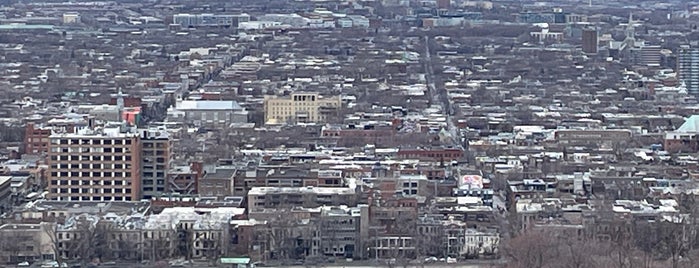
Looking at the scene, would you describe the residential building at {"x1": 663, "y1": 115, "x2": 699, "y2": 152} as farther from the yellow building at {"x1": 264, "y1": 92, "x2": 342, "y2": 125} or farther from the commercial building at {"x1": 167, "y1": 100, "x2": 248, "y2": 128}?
the commercial building at {"x1": 167, "y1": 100, "x2": 248, "y2": 128}

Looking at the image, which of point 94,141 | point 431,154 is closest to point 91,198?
point 94,141

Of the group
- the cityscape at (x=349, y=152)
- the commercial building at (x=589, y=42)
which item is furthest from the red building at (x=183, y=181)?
the commercial building at (x=589, y=42)

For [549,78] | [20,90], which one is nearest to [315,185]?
[20,90]

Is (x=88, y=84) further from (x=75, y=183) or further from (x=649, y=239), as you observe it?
(x=649, y=239)

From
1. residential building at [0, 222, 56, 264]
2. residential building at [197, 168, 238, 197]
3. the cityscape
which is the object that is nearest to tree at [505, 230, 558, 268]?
the cityscape

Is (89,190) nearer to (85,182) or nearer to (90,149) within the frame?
(85,182)

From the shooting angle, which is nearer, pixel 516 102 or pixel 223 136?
pixel 223 136

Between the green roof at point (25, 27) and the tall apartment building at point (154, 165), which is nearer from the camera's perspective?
the tall apartment building at point (154, 165)

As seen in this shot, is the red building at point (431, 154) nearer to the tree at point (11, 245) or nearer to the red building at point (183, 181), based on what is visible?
the red building at point (183, 181)
